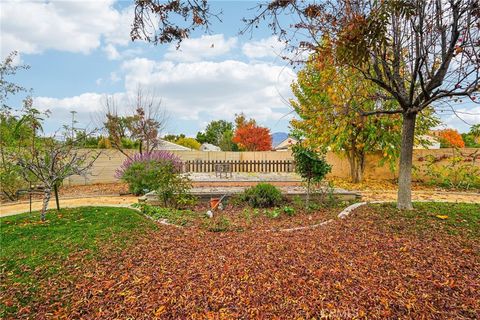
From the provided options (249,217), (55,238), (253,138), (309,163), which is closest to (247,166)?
(309,163)

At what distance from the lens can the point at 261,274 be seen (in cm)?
251

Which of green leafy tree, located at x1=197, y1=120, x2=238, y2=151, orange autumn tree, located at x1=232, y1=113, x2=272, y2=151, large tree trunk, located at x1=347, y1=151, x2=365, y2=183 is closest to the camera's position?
large tree trunk, located at x1=347, y1=151, x2=365, y2=183

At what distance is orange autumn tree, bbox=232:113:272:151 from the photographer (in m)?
30.3

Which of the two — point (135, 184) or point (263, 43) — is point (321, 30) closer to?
point (263, 43)

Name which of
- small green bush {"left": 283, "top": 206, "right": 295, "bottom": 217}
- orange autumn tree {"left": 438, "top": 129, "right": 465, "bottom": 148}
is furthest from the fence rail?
small green bush {"left": 283, "top": 206, "right": 295, "bottom": 217}

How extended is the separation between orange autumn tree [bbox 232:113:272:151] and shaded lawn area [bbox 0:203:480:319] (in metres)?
26.6

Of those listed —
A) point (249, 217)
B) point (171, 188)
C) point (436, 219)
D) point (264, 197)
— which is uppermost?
point (171, 188)

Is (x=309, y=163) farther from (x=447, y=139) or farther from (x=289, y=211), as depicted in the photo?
(x=447, y=139)

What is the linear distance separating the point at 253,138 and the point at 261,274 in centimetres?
2812

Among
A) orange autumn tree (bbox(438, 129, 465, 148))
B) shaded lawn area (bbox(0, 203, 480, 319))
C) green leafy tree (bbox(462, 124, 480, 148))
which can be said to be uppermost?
orange autumn tree (bbox(438, 129, 465, 148))

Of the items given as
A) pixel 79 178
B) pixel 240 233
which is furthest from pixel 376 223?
pixel 79 178

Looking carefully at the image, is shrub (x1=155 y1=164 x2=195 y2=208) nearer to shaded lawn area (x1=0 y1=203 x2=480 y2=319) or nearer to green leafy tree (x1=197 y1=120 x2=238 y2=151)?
shaded lawn area (x1=0 y1=203 x2=480 y2=319)

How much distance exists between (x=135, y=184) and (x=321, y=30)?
23.4ft

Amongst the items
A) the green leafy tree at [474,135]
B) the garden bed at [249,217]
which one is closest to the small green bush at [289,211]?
the garden bed at [249,217]
